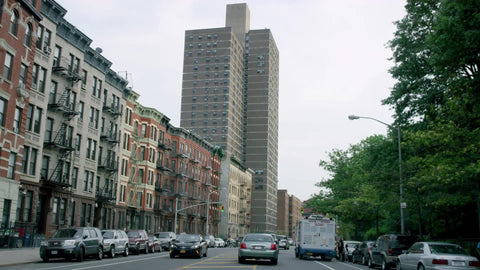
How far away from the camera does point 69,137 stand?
43.5 meters

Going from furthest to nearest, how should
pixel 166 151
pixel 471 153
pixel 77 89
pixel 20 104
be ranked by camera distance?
1. pixel 166 151
2. pixel 77 89
3. pixel 20 104
4. pixel 471 153

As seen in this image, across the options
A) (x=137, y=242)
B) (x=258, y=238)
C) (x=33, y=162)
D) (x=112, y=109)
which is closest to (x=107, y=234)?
(x=137, y=242)

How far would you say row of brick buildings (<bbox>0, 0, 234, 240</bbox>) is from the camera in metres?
32.2

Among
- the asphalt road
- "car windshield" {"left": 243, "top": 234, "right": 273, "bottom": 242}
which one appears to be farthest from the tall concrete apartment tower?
"car windshield" {"left": 243, "top": 234, "right": 273, "bottom": 242}

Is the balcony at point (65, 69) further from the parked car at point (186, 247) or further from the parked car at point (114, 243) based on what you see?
the parked car at point (186, 247)

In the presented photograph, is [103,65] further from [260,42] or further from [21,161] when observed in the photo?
[260,42]

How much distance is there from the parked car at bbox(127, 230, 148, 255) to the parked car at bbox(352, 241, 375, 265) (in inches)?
587

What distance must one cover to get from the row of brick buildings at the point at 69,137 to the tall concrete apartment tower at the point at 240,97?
55.1 m

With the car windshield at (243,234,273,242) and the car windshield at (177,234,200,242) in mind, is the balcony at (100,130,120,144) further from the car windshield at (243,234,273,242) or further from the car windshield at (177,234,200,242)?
the car windshield at (243,234,273,242)

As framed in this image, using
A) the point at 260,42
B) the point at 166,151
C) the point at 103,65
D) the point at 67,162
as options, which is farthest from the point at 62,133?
the point at 260,42

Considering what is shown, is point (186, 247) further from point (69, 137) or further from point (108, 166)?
point (108, 166)

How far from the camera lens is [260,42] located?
158 m

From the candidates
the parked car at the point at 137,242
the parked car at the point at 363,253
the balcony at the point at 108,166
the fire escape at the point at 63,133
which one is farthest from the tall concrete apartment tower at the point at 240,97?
the parked car at the point at 363,253

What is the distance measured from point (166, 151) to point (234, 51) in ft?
259
